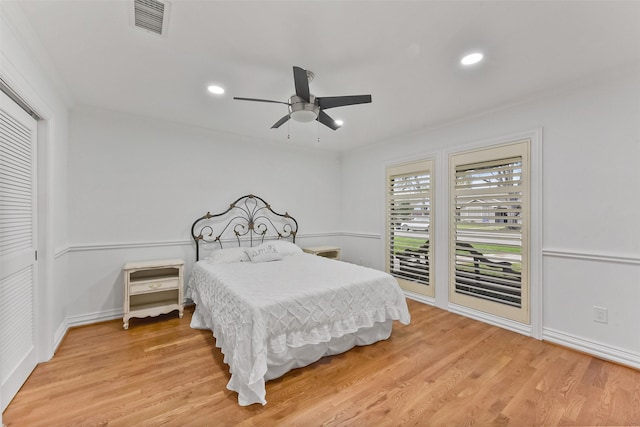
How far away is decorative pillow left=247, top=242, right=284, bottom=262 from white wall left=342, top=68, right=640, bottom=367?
10.1ft

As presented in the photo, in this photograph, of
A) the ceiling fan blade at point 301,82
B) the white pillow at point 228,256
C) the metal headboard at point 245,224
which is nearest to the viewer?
the ceiling fan blade at point 301,82

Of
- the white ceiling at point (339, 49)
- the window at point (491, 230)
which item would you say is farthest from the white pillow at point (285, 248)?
the window at point (491, 230)

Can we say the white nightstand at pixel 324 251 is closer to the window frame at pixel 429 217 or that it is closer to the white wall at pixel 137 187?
the window frame at pixel 429 217

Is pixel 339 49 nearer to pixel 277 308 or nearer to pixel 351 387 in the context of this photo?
pixel 277 308

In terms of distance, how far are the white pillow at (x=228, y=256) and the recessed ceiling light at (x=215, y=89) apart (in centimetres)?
196

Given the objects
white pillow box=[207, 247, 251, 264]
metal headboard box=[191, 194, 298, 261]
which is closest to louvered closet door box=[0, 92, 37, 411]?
white pillow box=[207, 247, 251, 264]

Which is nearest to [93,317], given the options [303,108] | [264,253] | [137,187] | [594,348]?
[137,187]

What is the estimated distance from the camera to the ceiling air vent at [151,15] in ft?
5.29

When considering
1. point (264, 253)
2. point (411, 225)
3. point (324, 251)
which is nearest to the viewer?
point (264, 253)

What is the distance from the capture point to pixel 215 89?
8.81ft

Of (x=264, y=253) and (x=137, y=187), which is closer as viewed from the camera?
(x=137, y=187)

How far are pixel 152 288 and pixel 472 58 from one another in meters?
3.91

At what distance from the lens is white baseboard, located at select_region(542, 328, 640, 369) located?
7.61ft

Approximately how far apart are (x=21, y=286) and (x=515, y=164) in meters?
4.65
